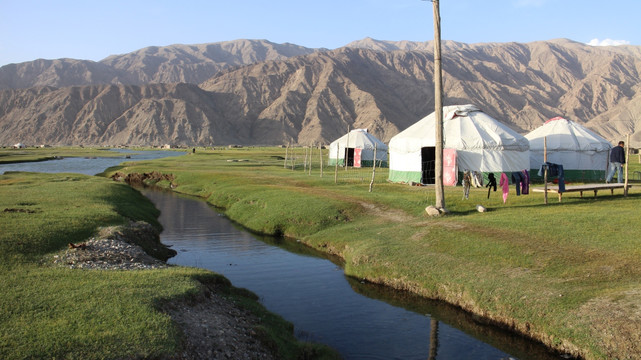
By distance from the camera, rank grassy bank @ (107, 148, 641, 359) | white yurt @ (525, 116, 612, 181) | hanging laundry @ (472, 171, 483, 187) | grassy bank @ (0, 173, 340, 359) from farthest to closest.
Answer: white yurt @ (525, 116, 612, 181), hanging laundry @ (472, 171, 483, 187), grassy bank @ (107, 148, 641, 359), grassy bank @ (0, 173, 340, 359)

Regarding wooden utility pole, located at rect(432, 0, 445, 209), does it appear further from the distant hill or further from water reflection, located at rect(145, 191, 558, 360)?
the distant hill

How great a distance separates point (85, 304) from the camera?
8.37 metres

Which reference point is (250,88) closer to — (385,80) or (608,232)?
(385,80)

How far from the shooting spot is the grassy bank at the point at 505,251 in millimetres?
9617

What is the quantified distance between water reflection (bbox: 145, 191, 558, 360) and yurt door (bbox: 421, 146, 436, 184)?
12251 millimetres

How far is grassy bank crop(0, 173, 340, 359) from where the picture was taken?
277 inches

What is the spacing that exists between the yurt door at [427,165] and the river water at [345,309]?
39.5 feet

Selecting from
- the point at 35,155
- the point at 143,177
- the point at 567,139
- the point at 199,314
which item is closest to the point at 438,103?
the point at 199,314

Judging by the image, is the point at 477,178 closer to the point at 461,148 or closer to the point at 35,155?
the point at 461,148

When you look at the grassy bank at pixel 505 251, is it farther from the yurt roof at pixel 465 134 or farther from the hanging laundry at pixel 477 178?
the yurt roof at pixel 465 134

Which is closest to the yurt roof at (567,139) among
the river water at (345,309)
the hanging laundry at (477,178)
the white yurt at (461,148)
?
the white yurt at (461,148)

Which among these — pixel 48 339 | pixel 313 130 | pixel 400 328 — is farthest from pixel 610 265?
pixel 313 130

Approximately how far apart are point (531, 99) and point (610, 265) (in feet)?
578

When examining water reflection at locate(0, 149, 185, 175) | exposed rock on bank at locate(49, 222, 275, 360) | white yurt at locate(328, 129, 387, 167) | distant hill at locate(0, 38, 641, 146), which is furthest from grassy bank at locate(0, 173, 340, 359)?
distant hill at locate(0, 38, 641, 146)
